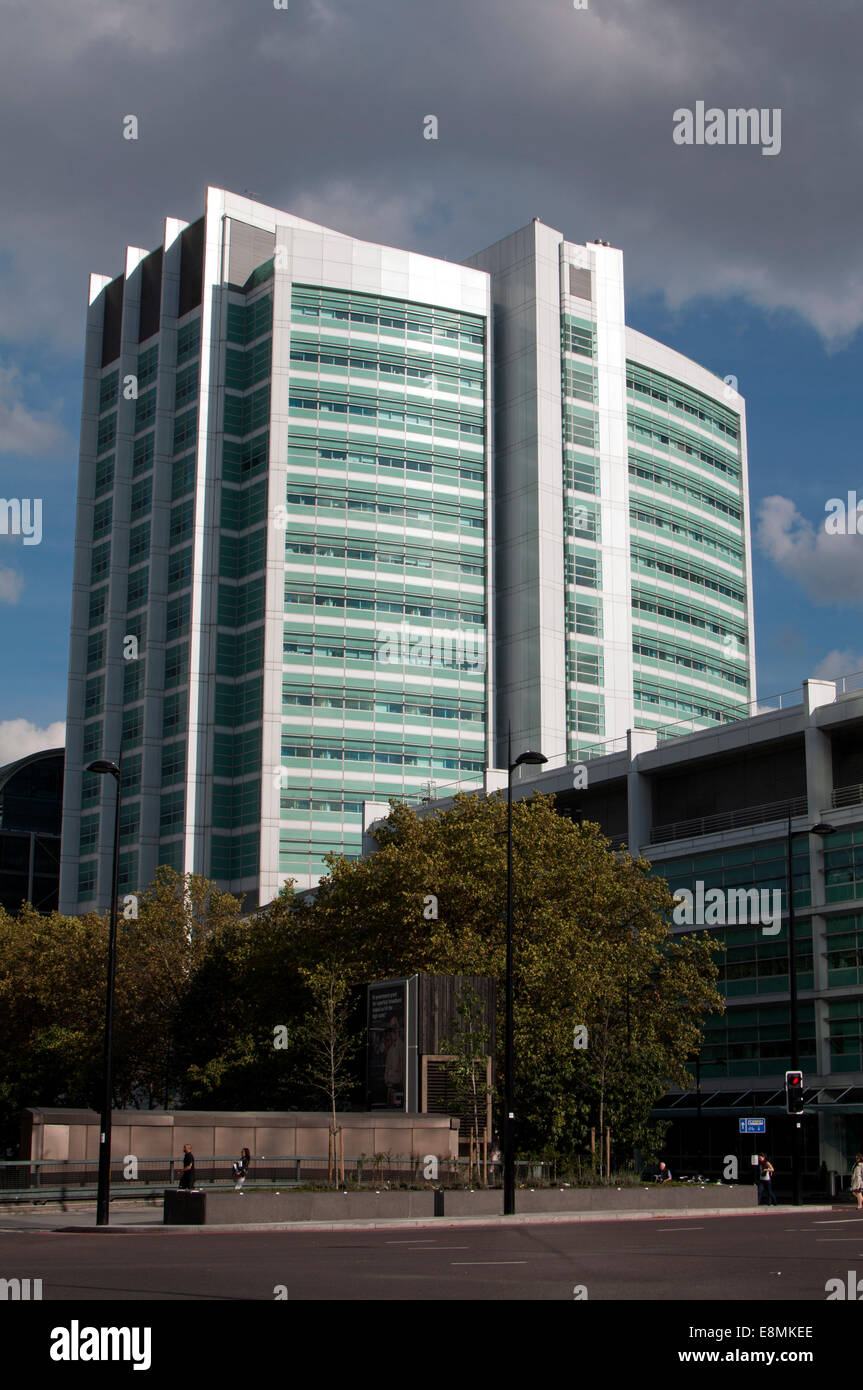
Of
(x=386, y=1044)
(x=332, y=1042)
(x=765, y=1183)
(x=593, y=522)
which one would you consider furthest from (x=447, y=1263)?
(x=593, y=522)

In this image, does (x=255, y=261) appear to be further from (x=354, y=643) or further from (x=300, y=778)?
(x=300, y=778)

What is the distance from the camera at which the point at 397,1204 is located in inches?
1227

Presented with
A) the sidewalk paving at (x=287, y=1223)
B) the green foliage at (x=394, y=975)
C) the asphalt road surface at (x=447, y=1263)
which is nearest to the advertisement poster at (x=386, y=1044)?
the green foliage at (x=394, y=975)

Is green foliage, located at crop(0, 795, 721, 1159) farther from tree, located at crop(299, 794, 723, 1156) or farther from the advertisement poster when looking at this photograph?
the advertisement poster

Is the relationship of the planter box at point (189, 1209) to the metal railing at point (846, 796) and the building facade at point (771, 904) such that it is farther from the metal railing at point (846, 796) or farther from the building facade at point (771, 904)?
the metal railing at point (846, 796)

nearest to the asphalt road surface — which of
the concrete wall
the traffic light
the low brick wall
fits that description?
the low brick wall

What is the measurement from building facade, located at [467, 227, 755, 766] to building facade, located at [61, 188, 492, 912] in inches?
105

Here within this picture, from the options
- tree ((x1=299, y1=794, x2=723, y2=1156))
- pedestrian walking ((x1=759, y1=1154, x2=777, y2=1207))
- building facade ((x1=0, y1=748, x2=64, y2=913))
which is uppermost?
building facade ((x1=0, y1=748, x2=64, y2=913))

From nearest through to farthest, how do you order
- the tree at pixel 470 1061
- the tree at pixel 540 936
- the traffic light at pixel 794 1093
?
the tree at pixel 470 1061 → the traffic light at pixel 794 1093 → the tree at pixel 540 936

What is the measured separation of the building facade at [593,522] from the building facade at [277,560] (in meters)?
2.67

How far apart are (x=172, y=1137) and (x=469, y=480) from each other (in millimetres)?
86780

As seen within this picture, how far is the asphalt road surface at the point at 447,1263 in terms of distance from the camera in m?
15.1

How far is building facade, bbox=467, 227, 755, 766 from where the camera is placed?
119 metres

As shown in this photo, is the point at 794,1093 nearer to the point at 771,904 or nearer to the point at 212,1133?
the point at 212,1133
